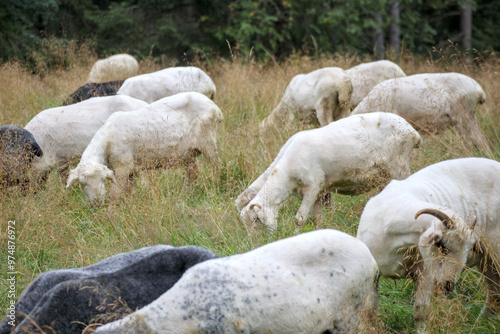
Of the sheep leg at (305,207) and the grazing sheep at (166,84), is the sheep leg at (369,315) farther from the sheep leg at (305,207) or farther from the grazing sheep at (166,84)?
the grazing sheep at (166,84)

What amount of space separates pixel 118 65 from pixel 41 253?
835cm

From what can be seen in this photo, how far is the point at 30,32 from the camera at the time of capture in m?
16.0

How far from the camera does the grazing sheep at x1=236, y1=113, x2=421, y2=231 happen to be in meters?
5.20

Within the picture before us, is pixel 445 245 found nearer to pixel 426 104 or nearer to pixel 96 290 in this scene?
pixel 96 290

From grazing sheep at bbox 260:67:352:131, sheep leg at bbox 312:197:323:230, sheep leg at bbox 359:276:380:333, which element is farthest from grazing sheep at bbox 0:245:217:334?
grazing sheep at bbox 260:67:352:131

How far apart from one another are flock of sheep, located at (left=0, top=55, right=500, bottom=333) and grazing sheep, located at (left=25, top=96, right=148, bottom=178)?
13mm

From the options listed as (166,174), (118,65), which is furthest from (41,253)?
(118,65)

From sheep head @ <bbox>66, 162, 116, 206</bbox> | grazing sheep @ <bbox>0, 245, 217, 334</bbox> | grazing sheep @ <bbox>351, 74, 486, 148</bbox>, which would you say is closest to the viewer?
grazing sheep @ <bbox>0, 245, 217, 334</bbox>

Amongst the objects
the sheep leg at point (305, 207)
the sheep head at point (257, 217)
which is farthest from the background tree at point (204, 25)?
the sheep head at point (257, 217)

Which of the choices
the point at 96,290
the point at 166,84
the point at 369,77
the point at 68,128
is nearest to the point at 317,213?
the point at 96,290

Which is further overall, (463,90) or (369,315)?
(463,90)

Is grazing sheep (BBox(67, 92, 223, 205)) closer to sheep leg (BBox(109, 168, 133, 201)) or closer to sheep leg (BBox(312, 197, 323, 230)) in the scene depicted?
sheep leg (BBox(109, 168, 133, 201))

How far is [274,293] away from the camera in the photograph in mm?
2717

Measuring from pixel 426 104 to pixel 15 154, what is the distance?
4976 mm
